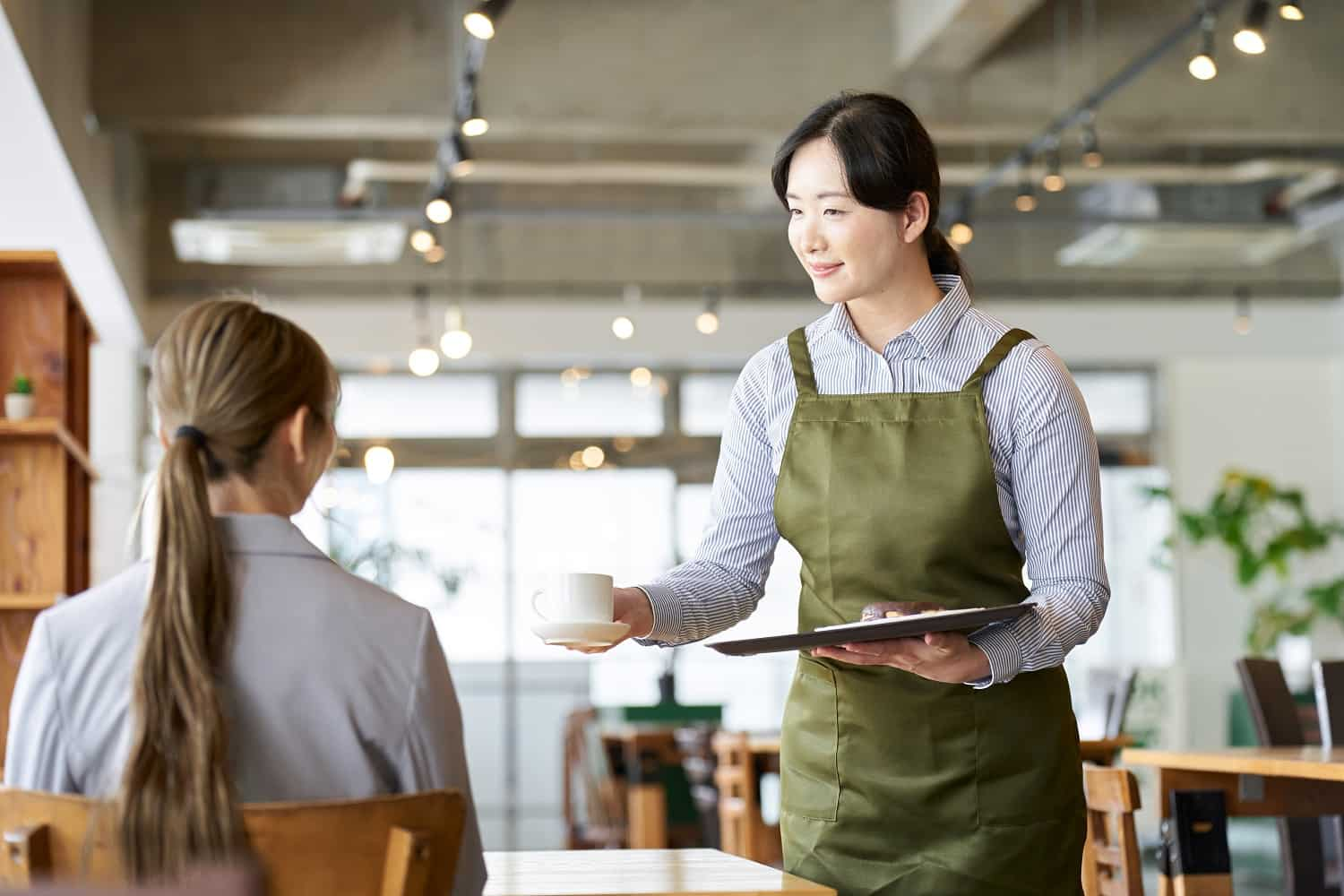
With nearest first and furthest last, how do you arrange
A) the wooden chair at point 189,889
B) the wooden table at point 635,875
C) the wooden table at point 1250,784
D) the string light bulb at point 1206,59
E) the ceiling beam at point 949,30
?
the wooden chair at point 189,889
the wooden table at point 635,875
the wooden table at point 1250,784
the string light bulb at point 1206,59
the ceiling beam at point 949,30

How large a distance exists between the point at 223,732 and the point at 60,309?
339cm

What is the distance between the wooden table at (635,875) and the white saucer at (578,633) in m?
0.25

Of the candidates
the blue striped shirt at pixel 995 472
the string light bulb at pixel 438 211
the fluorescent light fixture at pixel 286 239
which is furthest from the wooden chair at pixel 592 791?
the blue striped shirt at pixel 995 472

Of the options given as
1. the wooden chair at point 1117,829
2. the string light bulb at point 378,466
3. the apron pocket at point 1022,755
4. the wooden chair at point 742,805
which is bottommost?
the wooden chair at point 742,805

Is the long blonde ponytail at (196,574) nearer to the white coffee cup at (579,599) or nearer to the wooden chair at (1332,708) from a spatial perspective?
the white coffee cup at (579,599)

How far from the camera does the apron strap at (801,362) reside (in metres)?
2.25

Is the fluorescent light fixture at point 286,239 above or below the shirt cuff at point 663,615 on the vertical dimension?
above

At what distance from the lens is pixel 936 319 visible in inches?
87.8

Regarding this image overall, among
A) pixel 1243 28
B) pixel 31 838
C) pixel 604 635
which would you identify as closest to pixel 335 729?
pixel 31 838

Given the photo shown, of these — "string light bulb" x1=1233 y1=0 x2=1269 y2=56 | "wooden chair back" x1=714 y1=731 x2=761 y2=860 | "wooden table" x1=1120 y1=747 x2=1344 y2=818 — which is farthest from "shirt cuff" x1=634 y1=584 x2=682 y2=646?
"string light bulb" x1=1233 y1=0 x2=1269 y2=56

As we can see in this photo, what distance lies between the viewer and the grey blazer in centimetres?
152

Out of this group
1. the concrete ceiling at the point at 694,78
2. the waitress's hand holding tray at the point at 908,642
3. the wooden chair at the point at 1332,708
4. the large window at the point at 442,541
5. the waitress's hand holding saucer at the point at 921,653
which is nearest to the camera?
the waitress's hand holding tray at the point at 908,642

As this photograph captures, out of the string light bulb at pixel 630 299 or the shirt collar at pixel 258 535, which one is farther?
the string light bulb at pixel 630 299

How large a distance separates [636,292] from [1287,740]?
24.2 ft
